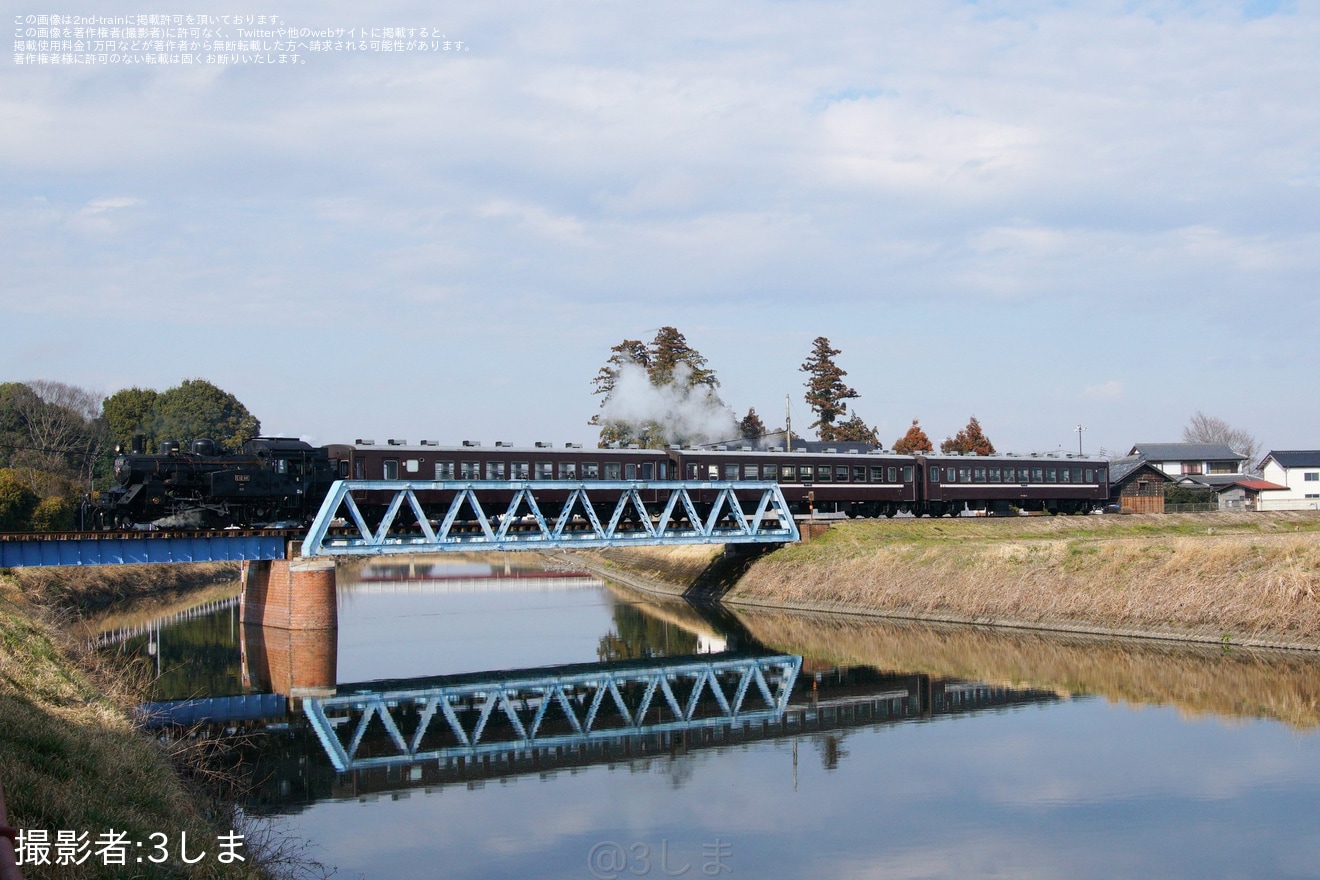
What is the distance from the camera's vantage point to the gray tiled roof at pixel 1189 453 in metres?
99.6

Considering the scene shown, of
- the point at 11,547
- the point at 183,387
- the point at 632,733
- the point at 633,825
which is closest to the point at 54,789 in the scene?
the point at 633,825

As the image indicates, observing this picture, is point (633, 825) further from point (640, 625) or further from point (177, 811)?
point (640, 625)

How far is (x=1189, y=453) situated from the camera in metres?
100

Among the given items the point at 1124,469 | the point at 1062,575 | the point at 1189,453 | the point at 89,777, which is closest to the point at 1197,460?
the point at 1189,453

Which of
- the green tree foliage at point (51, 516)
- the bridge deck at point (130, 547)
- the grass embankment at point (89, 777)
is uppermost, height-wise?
the green tree foliage at point (51, 516)

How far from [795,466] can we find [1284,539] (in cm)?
2457

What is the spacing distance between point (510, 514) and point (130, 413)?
66.9 m

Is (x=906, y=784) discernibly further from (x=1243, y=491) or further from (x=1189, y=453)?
(x=1189, y=453)

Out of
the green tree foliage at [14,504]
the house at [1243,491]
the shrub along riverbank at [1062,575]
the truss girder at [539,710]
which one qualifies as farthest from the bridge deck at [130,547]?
the house at [1243,491]

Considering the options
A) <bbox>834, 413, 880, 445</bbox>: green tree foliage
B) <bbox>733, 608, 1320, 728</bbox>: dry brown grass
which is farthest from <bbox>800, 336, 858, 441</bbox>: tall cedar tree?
<bbox>733, 608, 1320, 728</bbox>: dry brown grass

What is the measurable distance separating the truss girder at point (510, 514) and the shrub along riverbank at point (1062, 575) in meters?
3.57

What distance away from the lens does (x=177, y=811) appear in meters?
15.2

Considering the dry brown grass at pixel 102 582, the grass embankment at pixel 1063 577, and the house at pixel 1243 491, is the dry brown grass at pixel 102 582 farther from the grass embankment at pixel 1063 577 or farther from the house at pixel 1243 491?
the house at pixel 1243 491

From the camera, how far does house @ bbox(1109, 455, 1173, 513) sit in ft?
247
